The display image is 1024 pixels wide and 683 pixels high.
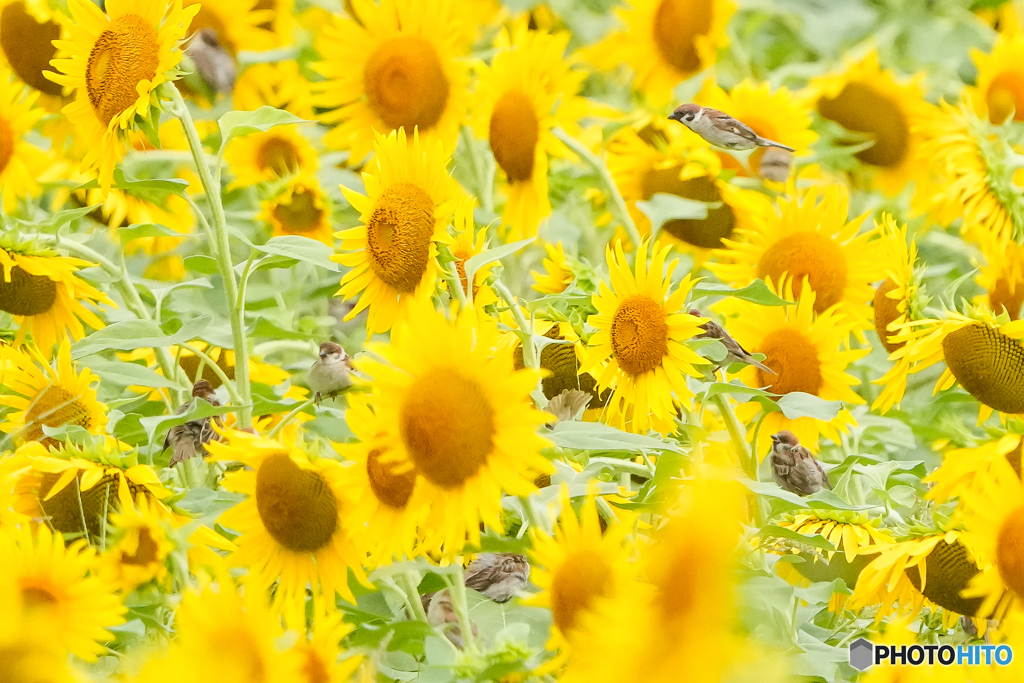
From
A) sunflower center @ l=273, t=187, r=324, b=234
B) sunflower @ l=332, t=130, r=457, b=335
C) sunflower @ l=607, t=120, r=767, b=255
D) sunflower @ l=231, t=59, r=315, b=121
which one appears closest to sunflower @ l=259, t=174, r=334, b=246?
sunflower center @ l=273, t=187, r=324, b=234

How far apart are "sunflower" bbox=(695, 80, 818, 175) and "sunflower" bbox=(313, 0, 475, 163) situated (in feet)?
1.02

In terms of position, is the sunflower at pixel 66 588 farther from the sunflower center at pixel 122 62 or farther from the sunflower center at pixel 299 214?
the sunflower center at pixel 299 214

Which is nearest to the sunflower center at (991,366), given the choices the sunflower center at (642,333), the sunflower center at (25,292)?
the sunflower center at (642,333)

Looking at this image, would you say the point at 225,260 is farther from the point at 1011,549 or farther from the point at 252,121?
the point at 1011,549

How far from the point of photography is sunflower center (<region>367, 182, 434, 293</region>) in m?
0.67

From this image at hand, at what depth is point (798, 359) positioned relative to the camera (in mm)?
830

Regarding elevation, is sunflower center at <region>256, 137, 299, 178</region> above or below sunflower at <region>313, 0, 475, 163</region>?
below

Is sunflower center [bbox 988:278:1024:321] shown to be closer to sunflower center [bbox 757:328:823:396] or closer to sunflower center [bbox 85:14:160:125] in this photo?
sunflower center [bbox 757:328:823:396]

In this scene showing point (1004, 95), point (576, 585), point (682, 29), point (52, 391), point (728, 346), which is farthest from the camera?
point (682, 29)

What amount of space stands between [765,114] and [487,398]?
0.70 m

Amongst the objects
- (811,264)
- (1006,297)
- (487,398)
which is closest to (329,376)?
(487,398)

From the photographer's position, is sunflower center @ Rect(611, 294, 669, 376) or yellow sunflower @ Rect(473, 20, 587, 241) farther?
yellow sunflower @ Rect(473, 20, 587, 241)

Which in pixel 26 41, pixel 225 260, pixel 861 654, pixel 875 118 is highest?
pixel 26 41

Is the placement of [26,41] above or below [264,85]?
above
